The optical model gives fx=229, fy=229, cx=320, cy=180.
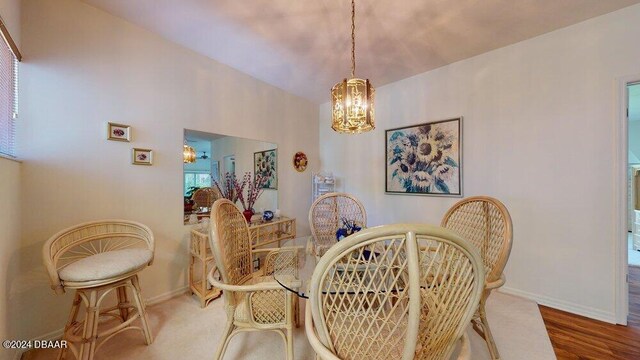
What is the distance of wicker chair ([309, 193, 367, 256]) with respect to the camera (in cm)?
242

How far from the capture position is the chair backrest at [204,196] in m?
2.62

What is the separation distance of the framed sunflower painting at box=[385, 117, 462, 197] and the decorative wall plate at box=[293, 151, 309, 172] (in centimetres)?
137

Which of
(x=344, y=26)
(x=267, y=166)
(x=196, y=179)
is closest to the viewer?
(x=344, y=26)

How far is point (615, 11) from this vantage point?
1932mm

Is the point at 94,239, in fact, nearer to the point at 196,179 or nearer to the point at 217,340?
the point at 196,179

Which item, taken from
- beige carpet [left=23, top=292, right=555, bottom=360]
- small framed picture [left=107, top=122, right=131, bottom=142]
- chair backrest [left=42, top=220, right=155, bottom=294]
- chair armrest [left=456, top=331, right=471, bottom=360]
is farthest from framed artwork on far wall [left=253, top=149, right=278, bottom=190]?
chair armrest [left=456, top=331, right=471, bottom=360]

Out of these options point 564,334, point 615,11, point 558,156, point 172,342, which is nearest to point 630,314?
point 564,334

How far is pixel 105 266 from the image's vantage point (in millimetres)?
1443

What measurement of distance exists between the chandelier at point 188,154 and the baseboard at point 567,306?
3698mm

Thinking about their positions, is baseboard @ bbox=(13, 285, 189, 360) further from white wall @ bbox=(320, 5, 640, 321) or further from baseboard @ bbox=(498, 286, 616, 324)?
baseboard @ bbox=(498, 286, 616, 324)

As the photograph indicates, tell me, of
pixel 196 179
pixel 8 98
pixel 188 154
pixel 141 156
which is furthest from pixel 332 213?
pixel 8 98

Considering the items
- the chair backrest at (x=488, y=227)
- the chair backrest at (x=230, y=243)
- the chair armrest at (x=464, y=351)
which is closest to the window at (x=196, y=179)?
the chair backrest at (x=230, y=243)

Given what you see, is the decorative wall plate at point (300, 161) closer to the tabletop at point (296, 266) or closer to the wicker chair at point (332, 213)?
the wicker chair at point (332, 213)

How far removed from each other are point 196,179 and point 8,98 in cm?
138
